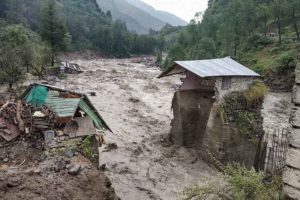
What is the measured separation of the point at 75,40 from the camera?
8019 cm

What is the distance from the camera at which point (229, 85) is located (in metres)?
16.3

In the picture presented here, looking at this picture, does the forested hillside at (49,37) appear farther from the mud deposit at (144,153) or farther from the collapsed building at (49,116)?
the collapsed building at (49,116)

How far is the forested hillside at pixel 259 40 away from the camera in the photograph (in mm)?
39938

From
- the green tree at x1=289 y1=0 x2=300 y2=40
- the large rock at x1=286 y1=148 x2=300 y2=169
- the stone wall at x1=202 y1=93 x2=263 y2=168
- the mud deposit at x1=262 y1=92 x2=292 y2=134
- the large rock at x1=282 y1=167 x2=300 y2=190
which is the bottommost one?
the mud deposit at x1=262 y1=92 x2=292 y2=134

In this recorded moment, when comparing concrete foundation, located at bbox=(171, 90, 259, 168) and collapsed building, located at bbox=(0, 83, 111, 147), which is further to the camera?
concrete foundation, located at bbox=(171, 90, 259, 168)

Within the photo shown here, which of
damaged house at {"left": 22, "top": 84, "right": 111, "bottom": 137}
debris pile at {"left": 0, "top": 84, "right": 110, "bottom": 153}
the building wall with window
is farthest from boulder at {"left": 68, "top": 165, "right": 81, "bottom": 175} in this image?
the building wall with window

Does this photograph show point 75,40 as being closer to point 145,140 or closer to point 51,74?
point 51,74

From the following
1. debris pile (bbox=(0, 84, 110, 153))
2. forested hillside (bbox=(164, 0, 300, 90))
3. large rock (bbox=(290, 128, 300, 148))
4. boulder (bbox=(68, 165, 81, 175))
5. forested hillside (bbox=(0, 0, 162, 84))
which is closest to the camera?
large rock (bbox=(290, 128, 300, 148))

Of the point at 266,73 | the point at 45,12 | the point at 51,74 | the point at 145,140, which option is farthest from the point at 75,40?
the point at 145,140

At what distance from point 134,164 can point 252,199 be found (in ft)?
31.1

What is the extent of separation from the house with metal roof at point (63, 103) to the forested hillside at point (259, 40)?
2954 cm

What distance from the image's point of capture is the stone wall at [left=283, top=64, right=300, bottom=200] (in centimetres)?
438

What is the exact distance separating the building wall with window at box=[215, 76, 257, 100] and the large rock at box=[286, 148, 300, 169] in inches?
449

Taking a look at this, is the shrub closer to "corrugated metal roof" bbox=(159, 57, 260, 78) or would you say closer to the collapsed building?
"corrugated metal roof" bbox=(159, 57, 260, 78)
